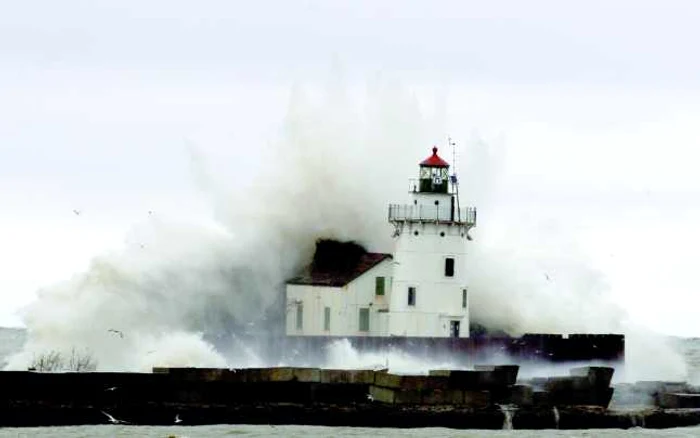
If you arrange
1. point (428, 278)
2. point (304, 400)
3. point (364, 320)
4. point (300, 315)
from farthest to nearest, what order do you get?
point (300, 315), point (364, 320), point (428, 278), point (304, 400)

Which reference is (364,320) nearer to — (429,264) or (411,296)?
(411,296)

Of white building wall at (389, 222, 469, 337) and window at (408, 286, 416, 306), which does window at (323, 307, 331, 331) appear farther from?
window at (408, 286, 416, 306)

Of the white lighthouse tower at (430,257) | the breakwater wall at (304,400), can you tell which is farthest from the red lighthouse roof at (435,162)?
the breakwater wall at (304,400)

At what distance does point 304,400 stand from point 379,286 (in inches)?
389

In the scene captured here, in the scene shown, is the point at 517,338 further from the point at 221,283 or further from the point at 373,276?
the point at 221,283

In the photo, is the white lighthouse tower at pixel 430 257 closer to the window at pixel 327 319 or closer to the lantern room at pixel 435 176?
the lantern room at pixel 435 176

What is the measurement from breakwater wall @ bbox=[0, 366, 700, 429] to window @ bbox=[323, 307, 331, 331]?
8.56 m

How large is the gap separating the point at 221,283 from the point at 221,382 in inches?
461

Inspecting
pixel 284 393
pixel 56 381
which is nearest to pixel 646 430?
→ pixel 284 393

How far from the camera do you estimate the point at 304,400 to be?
132 ft

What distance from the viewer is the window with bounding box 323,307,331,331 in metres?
49.7

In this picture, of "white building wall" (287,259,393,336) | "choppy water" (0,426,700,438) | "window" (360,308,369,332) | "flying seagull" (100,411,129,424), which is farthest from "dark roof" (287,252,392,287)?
"flying seagull" (100,411,129,424)

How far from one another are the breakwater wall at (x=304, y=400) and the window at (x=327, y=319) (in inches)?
337

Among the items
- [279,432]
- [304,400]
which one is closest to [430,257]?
[304,400]
